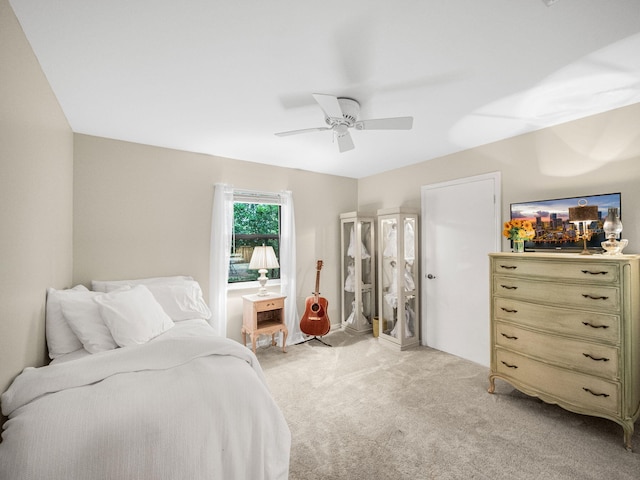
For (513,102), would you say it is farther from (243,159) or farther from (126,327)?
(126,327)

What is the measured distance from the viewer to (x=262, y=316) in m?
3.81

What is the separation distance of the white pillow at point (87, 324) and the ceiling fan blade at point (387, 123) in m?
2.41

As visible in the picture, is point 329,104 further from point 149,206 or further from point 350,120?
point 149,206

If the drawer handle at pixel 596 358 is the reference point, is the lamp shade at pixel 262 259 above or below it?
above

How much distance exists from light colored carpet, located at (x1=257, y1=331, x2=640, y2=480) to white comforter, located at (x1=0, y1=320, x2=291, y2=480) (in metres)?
0.61

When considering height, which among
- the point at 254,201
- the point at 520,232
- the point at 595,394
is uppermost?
the point at 254,201

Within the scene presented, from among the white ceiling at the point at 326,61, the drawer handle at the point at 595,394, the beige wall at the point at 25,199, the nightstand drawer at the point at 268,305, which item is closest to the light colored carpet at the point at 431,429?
the drawer handle at the point at 595,394

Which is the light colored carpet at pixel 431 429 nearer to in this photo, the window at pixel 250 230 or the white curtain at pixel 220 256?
the white curtain at pixel 220 256

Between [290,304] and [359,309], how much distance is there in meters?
1.08

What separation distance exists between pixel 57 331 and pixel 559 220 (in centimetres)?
415

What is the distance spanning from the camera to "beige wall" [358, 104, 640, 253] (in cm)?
229

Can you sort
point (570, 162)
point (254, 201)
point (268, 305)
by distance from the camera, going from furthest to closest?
point (254, 201)
point (268, 305)
point (570, 162)

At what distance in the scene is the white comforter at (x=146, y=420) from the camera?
41.6 inches

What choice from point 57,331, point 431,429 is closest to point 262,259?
point 57,331
